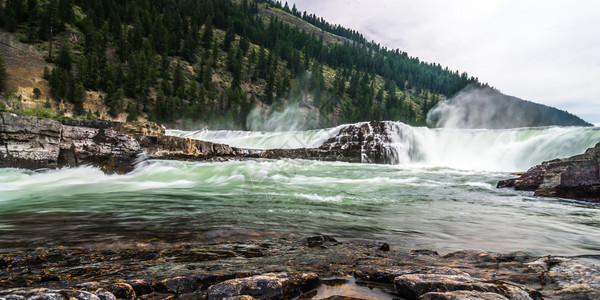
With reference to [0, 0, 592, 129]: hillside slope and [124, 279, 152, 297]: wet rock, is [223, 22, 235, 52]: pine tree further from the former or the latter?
[124, 279, 152, 297]: wet rock

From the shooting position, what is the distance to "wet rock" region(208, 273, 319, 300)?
5.66 ft

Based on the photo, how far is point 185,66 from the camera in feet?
252

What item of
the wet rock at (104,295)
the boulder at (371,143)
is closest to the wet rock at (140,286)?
the wet rock at (104,295)

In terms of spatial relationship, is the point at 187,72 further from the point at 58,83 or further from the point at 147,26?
the point at 58,83

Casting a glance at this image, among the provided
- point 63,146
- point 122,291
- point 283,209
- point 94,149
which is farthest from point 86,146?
point 122,291

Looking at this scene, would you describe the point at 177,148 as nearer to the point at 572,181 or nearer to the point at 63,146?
the point at 63,146

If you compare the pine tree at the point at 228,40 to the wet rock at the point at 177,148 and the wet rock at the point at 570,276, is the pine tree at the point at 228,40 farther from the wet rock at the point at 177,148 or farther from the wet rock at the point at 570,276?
the wet rock at the point at 570,276

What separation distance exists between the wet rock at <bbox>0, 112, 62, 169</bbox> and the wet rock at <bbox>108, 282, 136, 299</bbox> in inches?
437

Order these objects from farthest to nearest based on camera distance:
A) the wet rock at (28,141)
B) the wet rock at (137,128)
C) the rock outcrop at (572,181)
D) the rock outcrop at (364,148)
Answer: the rock outcrop at (364,148) < the wet rock at (137,128) < the wet rock at (28,141) < the rock outcrop at (572,181)

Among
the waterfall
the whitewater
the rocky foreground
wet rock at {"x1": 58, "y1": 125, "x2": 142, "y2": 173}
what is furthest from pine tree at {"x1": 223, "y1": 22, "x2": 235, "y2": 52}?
the rocky foreground

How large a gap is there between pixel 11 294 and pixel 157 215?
380 centimetres

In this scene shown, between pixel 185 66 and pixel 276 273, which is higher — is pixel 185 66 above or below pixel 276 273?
above

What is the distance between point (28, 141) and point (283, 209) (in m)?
9.86

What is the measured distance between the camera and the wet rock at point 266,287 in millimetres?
1726
